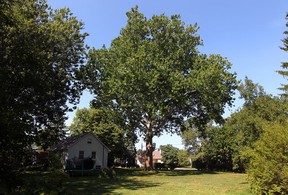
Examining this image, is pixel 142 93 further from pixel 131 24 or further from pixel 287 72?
pixel 287 72

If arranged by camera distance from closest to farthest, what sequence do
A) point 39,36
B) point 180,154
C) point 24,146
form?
point 24,146 < point 39,36 < point 180,154

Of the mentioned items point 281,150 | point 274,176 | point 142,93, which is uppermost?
point 142,93

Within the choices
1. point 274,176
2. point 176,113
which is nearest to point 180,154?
point 176,113

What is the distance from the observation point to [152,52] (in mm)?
31641

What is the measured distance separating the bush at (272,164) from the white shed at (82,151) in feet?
98.3

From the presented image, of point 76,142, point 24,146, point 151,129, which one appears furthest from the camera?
point 76,142

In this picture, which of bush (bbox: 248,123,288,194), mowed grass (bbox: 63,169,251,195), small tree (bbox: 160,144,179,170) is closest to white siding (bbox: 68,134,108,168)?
mowed grass (bbox: 63,169,251,195)

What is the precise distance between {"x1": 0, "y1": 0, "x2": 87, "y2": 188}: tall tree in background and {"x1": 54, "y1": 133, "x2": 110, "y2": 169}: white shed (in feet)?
22.5

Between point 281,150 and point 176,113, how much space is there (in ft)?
88.7

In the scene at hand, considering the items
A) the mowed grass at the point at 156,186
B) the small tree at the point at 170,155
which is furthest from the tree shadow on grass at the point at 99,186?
the small tree at the point at 170,155

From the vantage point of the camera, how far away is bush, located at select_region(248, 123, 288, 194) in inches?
474

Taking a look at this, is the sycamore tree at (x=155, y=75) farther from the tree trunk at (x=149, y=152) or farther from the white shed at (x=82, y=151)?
the white shed at (x=82, y=151)

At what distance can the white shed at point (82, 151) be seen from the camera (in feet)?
135

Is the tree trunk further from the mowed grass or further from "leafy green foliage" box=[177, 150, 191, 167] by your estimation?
"leafy green foliage" box=[177, 150, 191, 167]
